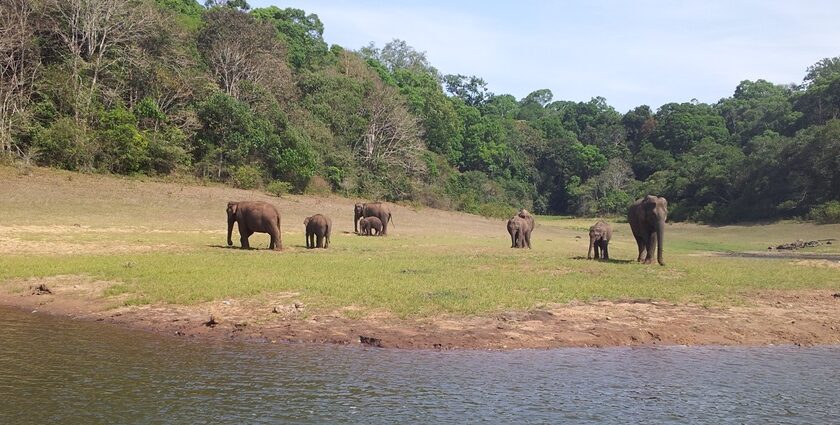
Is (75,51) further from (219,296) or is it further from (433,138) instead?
(433,138)

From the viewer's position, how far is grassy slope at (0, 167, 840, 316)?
14.4 metres

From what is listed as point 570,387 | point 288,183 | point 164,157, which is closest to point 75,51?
point 164,157

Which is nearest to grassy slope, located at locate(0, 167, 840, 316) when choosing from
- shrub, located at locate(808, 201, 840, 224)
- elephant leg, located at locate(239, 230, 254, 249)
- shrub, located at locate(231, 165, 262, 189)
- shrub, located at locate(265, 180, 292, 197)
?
elephant leg, located at locate(239, 230, 254, 249)

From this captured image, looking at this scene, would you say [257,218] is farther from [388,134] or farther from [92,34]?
[388,134]

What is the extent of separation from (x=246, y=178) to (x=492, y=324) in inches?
1486

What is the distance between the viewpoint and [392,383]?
29.9 ft

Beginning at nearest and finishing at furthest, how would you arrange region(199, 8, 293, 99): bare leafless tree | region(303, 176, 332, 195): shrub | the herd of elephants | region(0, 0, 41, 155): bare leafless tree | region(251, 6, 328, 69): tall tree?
the herd of elephants, region(0, 0, 41, 155): bare leafless tree, region(303, 176, 332, 195): shrub, region(199, 8, 293, 99): bare leafless tree, region(251, 6, 328, 69): tall tree

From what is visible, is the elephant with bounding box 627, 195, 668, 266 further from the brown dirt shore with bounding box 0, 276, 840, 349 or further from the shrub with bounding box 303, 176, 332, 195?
the shrub with bounding box 303, 176, 332, 195

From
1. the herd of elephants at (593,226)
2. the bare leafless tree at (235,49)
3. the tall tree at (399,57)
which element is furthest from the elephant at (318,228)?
the tall tree at (399,57)

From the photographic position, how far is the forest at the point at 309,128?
4206 cm

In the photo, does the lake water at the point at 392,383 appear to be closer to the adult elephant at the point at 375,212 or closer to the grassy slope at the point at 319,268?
the grassy slope at the point at 319,268

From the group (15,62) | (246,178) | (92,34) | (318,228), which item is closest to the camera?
(318,228)

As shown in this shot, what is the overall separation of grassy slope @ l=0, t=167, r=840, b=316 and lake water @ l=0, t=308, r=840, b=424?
9.11ft

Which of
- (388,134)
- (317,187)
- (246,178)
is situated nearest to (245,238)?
(246,178)
